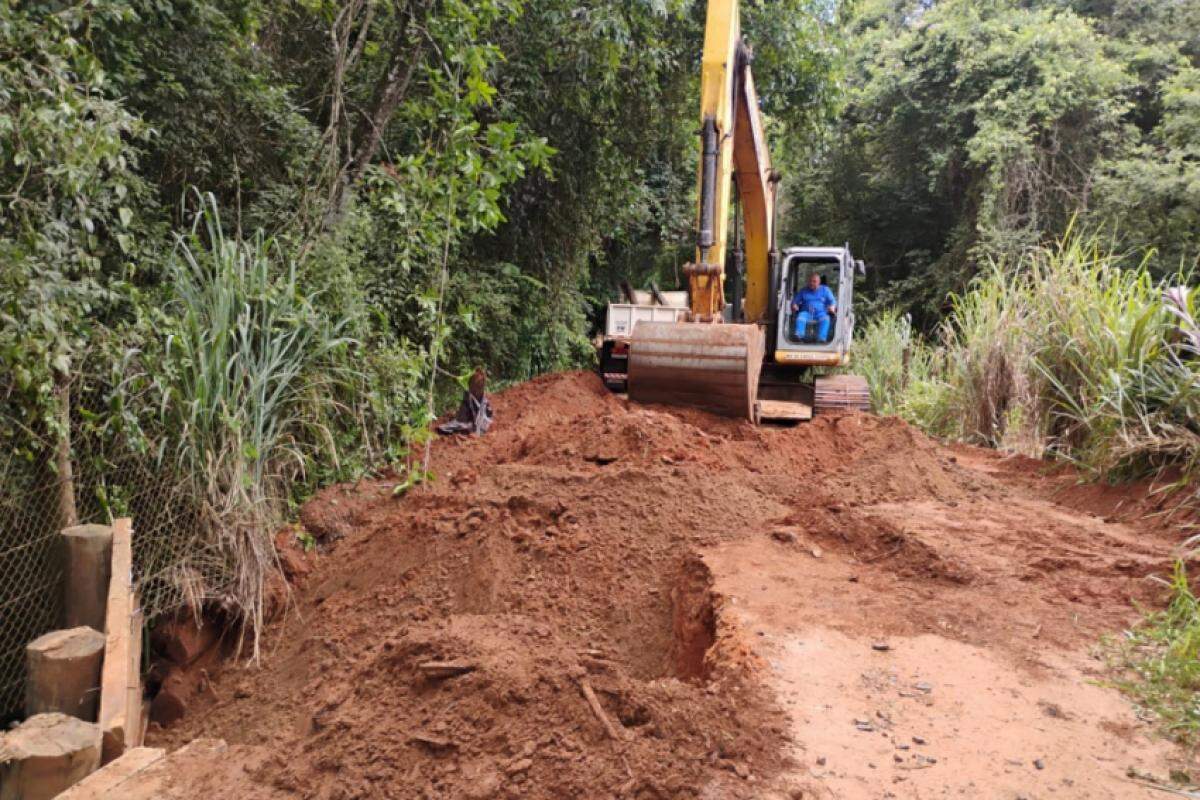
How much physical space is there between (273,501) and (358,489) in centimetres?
78

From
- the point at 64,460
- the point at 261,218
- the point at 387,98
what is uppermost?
the point at 387,98

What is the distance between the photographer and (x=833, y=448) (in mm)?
6703

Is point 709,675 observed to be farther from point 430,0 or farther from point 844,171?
point 844,171

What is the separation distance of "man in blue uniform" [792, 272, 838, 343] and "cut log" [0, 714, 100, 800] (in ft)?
24.7

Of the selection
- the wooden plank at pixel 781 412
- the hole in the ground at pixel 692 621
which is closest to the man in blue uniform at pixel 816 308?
the wooden plank at pixel 781 412

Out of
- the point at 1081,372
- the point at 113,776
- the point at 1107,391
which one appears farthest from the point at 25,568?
the point at 1081,372

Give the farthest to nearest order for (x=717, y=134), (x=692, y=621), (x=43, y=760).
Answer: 1. (x=717, y=134)
2. (x=692, y=621)
3. (x=43, y=760)

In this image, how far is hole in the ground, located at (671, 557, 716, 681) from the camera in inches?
125

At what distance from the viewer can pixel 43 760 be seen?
8.59 feet

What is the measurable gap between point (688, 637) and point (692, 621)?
8 cm

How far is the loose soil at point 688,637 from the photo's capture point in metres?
2.31

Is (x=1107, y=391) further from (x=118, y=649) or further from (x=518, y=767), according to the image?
(x=118, y=649)

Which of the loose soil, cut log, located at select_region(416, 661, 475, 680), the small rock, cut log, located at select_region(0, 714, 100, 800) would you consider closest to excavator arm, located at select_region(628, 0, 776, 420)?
the loose soil

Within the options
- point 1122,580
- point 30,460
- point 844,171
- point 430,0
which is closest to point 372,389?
point 30,460
